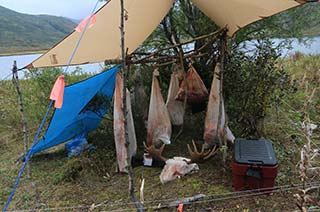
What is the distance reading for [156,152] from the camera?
2.75 metres

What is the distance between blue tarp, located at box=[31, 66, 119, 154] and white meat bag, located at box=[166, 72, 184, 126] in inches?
25.0

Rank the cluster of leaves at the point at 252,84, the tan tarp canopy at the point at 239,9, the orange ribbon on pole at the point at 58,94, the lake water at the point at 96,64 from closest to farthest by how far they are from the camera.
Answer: the orange ribbon on pole at the point at 58,94 < the tan tarp canopy at the point at 239,9 < the cluster of leaves at the point at 252,84 < the lake water at the point at 96,64

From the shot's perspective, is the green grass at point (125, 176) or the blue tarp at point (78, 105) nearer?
the green grass at point (125, 176)

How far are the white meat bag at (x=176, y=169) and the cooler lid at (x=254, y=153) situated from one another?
49 centimetres

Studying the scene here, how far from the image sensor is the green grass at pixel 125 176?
218 cm

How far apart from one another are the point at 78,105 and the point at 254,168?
6.28 ft

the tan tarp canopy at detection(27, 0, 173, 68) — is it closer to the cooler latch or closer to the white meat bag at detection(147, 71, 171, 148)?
the white meat bag at detection(147, 71, 171, 148)

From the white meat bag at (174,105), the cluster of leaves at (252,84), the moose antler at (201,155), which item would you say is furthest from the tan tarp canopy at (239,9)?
the moose antler at (201,155)

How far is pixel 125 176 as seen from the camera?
271cm

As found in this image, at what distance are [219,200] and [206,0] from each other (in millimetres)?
1660

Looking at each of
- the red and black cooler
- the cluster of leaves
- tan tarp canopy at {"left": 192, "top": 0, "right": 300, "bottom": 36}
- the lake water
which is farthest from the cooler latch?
the lake water

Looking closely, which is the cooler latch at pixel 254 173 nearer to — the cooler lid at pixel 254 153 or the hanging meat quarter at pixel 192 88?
the cooler lid at pixel 254 153

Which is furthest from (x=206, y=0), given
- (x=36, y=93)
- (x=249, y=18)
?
(x=36, y=93)

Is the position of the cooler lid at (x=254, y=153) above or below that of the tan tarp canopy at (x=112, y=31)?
below
